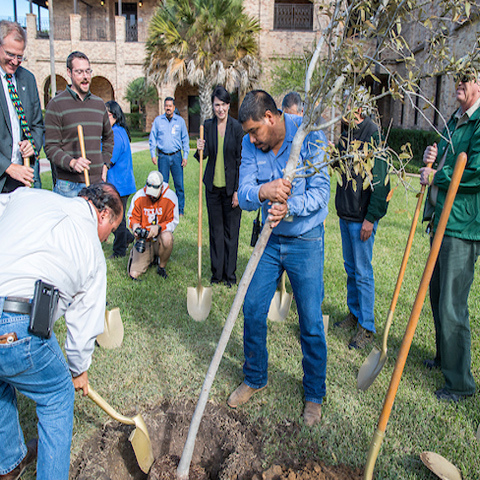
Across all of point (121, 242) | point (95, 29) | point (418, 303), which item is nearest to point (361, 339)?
point (418, 303)

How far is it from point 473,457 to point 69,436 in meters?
2.39

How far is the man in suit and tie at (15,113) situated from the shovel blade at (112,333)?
4.69ft

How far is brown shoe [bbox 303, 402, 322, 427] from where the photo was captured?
9.93ft

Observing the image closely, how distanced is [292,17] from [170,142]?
19.2 m

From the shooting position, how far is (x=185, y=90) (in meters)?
30.8

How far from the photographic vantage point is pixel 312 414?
3070 millimetres

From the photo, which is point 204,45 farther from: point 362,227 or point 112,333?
point 112,333

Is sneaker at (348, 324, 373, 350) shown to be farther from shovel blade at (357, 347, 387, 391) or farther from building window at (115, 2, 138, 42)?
building window at (115, 2, 138, 42)

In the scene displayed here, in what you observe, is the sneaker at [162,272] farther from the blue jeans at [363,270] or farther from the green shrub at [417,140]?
the green shrub at [417,140]

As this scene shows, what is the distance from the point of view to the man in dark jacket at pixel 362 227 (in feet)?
12.3

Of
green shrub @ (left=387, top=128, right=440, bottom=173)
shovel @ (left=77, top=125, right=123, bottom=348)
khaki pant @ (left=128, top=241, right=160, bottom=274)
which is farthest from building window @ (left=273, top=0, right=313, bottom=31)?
shovel @ (left=77, top=125, right=123, bottom=348)

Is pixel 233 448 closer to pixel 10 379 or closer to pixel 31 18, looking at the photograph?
pixel 10 379

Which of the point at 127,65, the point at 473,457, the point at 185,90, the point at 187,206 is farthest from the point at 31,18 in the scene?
the point at 473,457

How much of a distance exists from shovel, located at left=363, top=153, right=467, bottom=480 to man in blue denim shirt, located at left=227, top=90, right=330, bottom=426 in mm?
779
